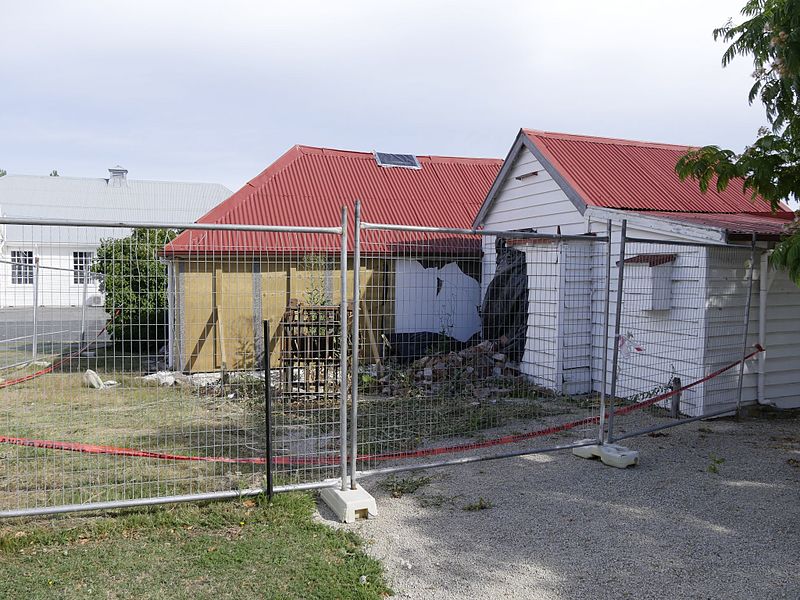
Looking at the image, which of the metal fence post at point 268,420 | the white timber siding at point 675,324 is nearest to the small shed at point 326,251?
the white timber siding at point 675,324

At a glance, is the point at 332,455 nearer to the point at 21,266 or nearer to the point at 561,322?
the point at 21,266

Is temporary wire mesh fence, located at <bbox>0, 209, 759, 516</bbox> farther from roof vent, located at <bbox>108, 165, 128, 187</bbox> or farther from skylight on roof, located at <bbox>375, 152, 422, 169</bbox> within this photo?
roof vent, located at <bbox>108, 165, 128, 187</bbox>

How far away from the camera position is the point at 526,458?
6840 mm

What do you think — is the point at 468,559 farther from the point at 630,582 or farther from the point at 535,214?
the point at 535,214

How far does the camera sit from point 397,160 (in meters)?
18.0

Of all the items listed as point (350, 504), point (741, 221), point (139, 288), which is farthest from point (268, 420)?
point (741, 221)

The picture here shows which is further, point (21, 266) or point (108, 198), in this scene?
point (108, 198)

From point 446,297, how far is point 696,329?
209 inches

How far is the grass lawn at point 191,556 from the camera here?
149 inches

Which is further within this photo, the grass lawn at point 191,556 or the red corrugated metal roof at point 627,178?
the red corrugated metal roof at point 627,178

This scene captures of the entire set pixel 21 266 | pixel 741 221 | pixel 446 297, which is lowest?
pixel 446 297

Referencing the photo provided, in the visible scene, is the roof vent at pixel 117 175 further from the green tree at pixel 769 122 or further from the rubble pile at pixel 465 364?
the green tree at pixel 769 122

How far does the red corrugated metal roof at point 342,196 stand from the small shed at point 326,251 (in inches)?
1.1

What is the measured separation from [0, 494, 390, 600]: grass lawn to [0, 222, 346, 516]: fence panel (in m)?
0.19
